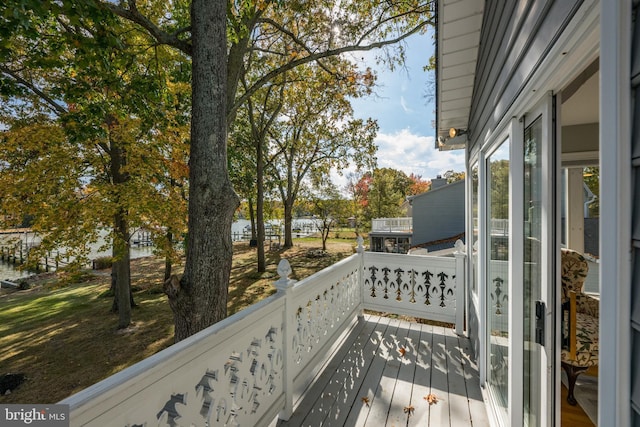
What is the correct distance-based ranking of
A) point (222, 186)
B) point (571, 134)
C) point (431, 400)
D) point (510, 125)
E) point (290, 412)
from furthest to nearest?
point (571, 134) < point (222, 186) < point (431, 400) < point (290, 412) < point (510, 125)

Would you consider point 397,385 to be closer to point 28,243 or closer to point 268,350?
point 268,350

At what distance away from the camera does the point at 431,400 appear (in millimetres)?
2719

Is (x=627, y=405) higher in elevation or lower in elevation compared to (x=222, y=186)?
lower

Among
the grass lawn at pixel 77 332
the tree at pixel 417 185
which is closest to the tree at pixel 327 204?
the grass lawn at pixel 77 332

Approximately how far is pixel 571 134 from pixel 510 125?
271cm

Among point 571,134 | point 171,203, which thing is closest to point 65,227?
point 171,203

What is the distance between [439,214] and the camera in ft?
53.7

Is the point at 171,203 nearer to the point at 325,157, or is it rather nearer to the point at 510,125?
the point at 510,125

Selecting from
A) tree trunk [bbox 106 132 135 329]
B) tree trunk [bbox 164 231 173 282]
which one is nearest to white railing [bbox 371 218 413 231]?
tree trunk [bbox 164 231 173 282]

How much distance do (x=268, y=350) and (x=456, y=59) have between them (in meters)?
3.45

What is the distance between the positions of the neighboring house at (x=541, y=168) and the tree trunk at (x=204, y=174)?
2.23 meters

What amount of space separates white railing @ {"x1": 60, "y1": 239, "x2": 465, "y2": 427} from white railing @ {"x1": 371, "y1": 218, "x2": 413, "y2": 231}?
13383 millimetres

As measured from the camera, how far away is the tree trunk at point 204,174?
9.53 ft

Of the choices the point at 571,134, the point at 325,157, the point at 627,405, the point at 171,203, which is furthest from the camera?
the point at 325,157
